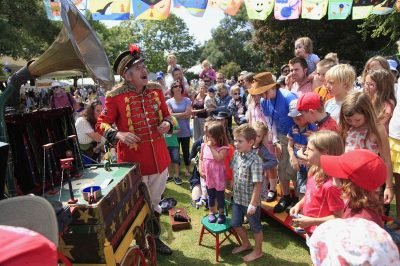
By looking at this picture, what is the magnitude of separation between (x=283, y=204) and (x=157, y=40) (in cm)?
4130

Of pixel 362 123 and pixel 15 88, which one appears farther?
pixel 362 123

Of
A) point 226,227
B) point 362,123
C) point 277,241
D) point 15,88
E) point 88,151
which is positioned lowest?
point 277,241

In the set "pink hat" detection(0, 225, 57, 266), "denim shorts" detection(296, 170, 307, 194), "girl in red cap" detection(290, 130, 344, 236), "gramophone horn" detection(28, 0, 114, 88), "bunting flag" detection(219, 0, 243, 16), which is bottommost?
"denim shorts" detection(296, 170, 307, 194)

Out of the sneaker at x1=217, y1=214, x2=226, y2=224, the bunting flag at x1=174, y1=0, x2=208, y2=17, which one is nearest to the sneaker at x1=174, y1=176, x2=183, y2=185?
the sneaker at x1=217, y1=214, x2=226, y2=224

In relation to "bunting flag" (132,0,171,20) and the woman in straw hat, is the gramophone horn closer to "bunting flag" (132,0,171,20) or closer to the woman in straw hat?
the woman in straw hat

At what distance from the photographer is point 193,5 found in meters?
7.82

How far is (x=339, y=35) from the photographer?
23.4 meters

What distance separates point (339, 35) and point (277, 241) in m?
22.6

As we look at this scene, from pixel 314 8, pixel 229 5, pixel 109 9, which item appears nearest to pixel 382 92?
pixel 229 5

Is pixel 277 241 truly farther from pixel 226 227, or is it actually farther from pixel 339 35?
pixel 339 35

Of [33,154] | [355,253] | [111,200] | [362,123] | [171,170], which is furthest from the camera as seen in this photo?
[171,170]

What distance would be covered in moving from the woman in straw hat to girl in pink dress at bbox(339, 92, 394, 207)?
1.15 metres

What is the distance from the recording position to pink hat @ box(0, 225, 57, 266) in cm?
76

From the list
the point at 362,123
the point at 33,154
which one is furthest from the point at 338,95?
the point at 33,154
